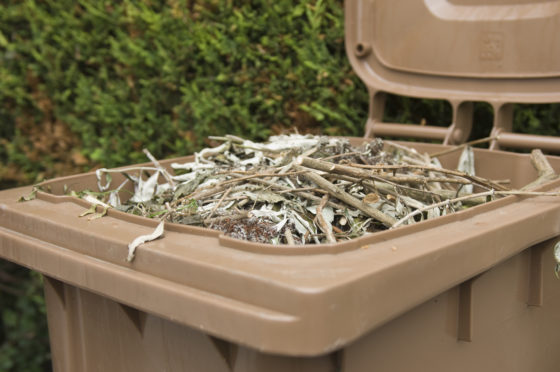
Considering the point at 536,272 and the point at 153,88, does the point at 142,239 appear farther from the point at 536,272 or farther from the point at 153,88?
the point at 153,88

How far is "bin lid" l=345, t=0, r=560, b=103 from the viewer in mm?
2141

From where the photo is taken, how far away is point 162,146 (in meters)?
3.35

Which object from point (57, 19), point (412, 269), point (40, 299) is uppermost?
point (57, 19)

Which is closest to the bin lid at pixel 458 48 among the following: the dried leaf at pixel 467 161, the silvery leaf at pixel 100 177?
the dried leaf at pixel 467 161

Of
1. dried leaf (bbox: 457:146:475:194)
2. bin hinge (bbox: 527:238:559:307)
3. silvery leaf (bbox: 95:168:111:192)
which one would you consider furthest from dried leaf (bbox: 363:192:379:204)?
silvery leaf (bbox: 95:168:111:192)

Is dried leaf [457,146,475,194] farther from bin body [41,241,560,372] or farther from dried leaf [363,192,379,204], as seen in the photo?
dried leaf [363,192,379,204]

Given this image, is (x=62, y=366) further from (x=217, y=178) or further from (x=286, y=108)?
(x=286, y=108)

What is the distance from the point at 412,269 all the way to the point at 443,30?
1439mm

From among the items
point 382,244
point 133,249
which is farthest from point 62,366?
point 382,244

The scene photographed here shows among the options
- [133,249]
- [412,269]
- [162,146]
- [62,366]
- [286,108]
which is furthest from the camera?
[162,146]

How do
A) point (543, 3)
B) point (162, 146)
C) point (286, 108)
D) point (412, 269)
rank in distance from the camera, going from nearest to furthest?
point (412, 269) → point (543, 3) → point (286, 108) → point (162, 146)

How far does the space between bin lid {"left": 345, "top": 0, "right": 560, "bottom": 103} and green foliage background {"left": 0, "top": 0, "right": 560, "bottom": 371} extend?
28 centimetres

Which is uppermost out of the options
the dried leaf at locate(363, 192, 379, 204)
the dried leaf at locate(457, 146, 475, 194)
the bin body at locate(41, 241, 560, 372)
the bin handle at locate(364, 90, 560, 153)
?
the bin handle at locate(364, 90, 560, 153)

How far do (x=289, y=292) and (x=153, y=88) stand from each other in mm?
2415
